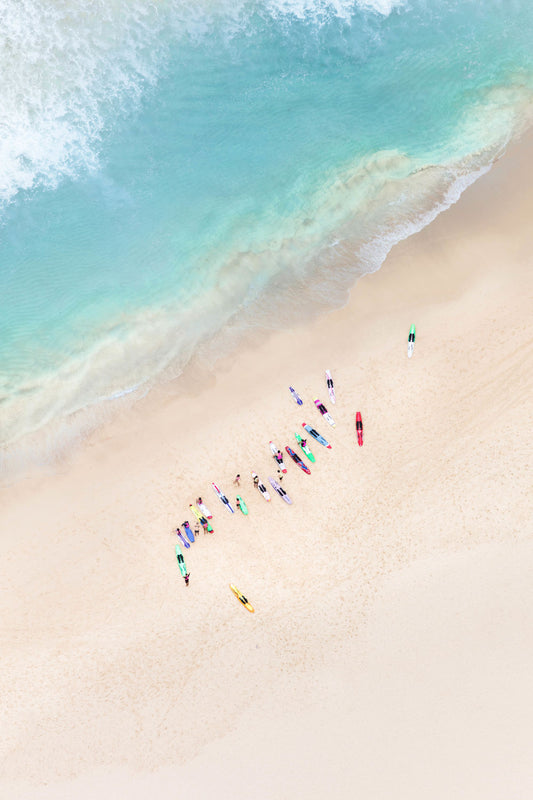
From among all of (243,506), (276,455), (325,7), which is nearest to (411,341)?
(276,455)

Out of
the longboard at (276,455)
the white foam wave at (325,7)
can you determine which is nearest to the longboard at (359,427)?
the longboard at (276,455)

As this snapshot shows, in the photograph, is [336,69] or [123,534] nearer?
[123,534]

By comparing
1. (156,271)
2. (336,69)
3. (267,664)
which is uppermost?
(336,69)

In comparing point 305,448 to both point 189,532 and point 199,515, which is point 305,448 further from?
point 189,532

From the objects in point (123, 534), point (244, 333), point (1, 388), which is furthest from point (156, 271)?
point (123, 534)

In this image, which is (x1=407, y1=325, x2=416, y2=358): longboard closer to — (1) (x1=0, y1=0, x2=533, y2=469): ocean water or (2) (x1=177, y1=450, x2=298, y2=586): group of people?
(1) (x1=0, y1=0, x2=533, y2=469): ocean water

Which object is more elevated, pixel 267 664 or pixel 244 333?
pixel 244 333

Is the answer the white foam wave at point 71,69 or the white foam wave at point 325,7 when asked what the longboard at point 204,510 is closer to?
the white foam wave at point 71,69

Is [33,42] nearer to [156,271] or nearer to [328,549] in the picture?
[156,271]
